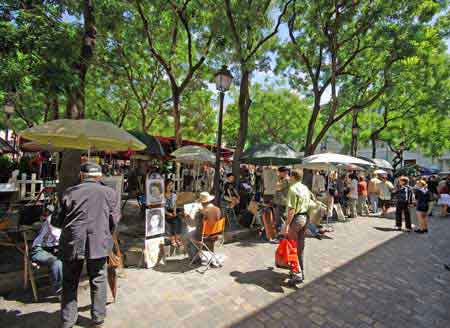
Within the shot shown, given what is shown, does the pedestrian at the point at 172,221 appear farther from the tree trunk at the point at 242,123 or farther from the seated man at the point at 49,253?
the tree trunk at the point at 242,123

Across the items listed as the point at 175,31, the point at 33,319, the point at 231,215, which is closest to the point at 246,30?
the point at 175,31

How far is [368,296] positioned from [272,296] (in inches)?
60.8

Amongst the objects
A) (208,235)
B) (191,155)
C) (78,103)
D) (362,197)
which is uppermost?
(78,103)

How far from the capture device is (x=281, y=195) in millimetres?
6648

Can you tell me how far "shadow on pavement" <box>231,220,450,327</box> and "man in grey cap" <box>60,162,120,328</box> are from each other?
1.75m

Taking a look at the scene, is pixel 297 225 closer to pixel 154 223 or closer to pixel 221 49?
pixel 154 223

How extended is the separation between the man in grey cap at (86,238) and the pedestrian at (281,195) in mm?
4681

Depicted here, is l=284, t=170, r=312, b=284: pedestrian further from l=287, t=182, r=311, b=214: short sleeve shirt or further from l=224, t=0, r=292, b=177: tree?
l=224, t=0, r=292, b=177: tree

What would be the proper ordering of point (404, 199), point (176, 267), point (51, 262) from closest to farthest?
point (51, 262) < point (176, 267) < point (404, 199)

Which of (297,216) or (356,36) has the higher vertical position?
(356,36)

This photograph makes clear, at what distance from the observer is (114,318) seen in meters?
2.97

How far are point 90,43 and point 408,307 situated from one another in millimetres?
7727

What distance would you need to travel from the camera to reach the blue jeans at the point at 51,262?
10.7 ft

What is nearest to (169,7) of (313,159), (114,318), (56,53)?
(56,53)
